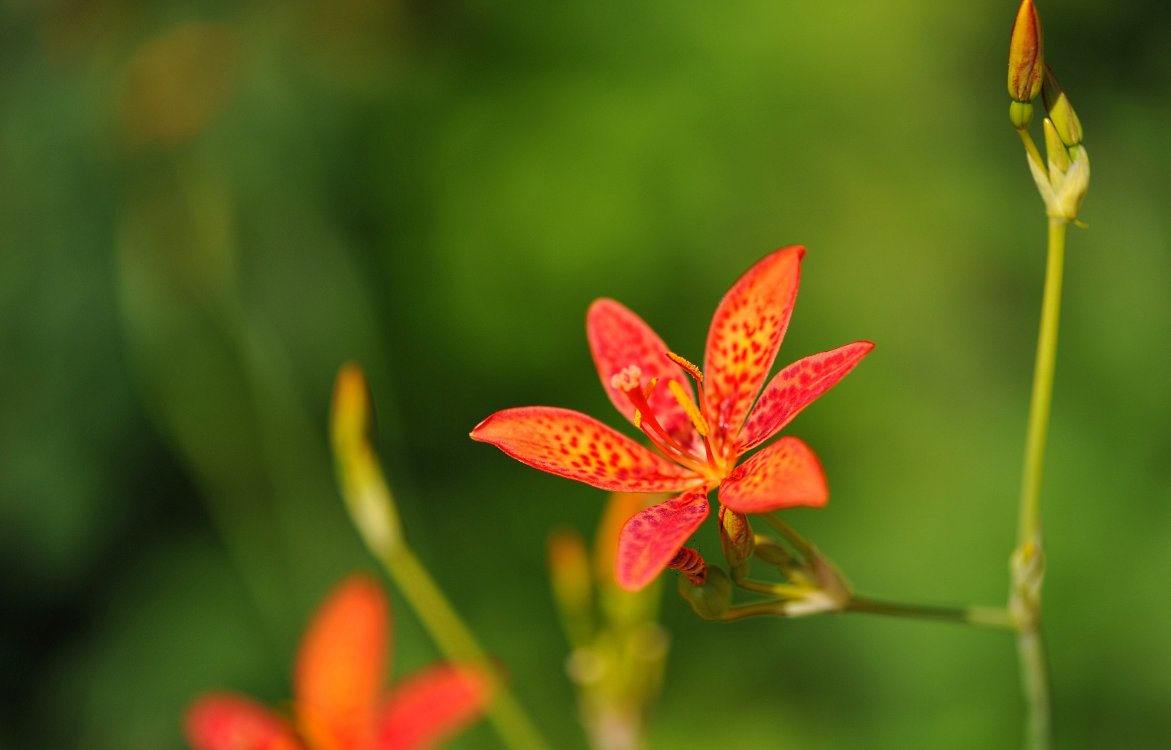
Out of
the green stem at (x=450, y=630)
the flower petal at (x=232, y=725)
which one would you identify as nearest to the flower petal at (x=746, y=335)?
the green stem at (x=450, y=630)

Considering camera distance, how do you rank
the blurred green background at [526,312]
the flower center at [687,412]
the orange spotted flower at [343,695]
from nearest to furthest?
the flower center at [687,412] < the orange spotted flower at [343,695] < the blurred green background at [526,312]

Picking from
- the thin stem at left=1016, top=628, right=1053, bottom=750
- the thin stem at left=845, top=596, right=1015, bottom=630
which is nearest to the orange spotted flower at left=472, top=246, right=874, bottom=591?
the thin stem at left=845, top=596, right=1015, bottom=630

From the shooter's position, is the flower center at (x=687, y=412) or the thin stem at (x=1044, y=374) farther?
the flower center at (x=687, y=412)

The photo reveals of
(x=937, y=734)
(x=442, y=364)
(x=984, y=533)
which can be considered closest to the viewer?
(x=937, y=734)

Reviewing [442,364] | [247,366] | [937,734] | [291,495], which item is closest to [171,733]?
[291,495]

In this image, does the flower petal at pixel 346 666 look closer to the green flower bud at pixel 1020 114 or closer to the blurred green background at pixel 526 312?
the green flower bud at pixel 1020 114

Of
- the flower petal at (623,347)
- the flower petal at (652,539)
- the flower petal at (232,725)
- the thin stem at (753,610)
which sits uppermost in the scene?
the flower petal at (623,347)

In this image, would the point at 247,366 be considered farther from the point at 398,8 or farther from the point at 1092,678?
the point at 1092,678

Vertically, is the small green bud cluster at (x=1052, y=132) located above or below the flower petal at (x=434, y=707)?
above

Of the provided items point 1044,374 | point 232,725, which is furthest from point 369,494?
point 1044,374
